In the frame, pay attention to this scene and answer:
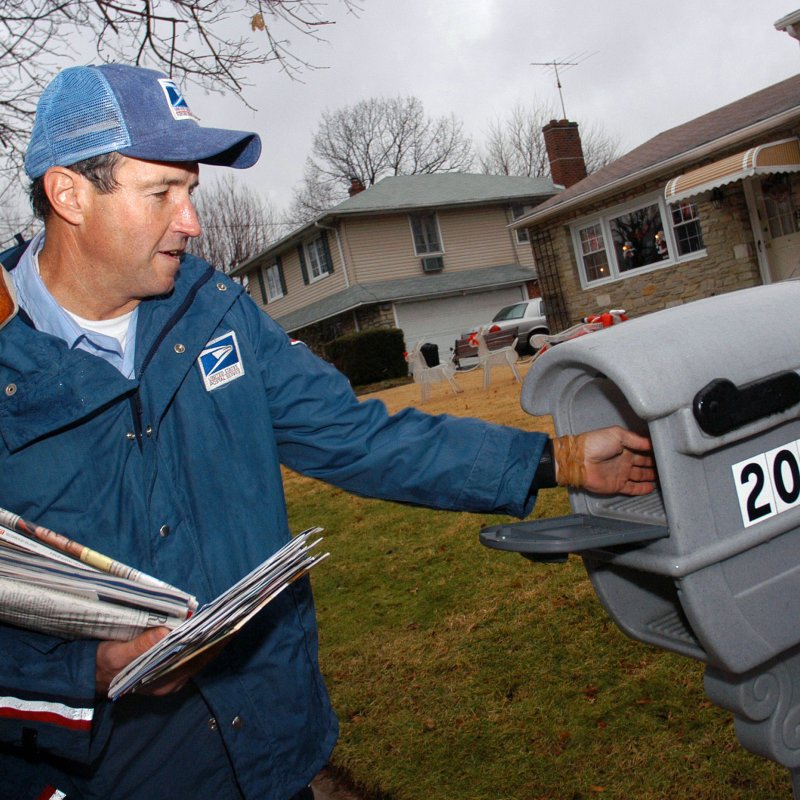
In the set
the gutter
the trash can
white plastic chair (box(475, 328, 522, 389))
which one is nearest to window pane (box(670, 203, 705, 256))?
the gutter

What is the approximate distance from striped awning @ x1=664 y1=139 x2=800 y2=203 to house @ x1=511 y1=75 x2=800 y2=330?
21 mm

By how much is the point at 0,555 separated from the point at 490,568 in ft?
11.1

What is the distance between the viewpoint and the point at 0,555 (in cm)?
136

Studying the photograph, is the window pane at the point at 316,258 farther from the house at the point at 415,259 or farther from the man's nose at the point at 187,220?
the man's nose at the point at 187,220

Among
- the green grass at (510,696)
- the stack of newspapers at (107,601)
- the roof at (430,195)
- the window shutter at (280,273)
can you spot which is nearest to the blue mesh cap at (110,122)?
the stack of newspapers at (107,601)

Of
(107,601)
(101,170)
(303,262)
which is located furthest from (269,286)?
(107,601)

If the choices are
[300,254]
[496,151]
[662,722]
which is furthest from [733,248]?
[496,151]

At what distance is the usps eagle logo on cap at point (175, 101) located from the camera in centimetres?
175

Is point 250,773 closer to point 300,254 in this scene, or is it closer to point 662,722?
point 662,722

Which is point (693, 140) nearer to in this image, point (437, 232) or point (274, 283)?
point (437, 232)

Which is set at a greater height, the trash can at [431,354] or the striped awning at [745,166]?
the striped awning at [745,166]

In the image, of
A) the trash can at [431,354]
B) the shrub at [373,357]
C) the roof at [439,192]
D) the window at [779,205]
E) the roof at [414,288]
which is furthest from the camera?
the roof at [439,192]

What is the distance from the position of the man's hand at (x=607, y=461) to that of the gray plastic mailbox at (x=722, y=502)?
6 cm

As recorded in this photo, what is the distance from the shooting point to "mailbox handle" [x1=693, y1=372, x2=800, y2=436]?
138 cm
